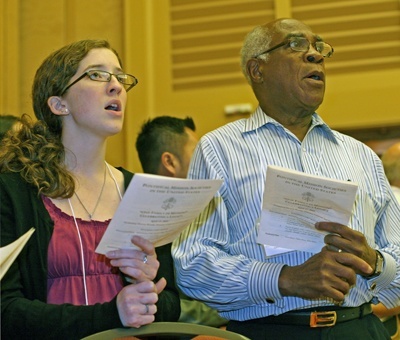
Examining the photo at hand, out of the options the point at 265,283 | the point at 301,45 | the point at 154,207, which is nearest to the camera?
the point at 154,207

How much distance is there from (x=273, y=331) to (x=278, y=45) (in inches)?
45.0

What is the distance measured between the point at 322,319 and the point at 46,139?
112 cm

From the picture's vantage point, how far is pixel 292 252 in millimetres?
2496

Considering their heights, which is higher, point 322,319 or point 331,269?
point 331,269

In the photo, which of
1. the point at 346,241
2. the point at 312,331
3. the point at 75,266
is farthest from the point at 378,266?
the point at 75,266

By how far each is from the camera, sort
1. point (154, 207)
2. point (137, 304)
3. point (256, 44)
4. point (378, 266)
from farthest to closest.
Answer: point (256, 44), point (378, 266), point (137, 304), point (154, 207)

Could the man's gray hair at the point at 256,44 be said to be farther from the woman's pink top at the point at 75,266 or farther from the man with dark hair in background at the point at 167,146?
the man with dark hair in background at the point at 167,146

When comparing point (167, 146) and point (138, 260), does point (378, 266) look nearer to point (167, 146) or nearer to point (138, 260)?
point (138, 260)

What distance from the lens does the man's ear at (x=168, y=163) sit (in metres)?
4.15

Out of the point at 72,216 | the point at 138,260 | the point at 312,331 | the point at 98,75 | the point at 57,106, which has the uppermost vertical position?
the point at 98,75

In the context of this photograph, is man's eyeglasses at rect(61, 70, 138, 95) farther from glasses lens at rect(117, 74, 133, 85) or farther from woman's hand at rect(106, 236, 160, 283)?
woman's hand at rect(106, 236, 160, 283)

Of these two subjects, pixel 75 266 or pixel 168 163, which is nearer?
pixel 75 266

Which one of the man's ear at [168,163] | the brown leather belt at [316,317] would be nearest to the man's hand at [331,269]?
the brown leather belt at [316,317]

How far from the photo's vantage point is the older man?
2.35 metres
